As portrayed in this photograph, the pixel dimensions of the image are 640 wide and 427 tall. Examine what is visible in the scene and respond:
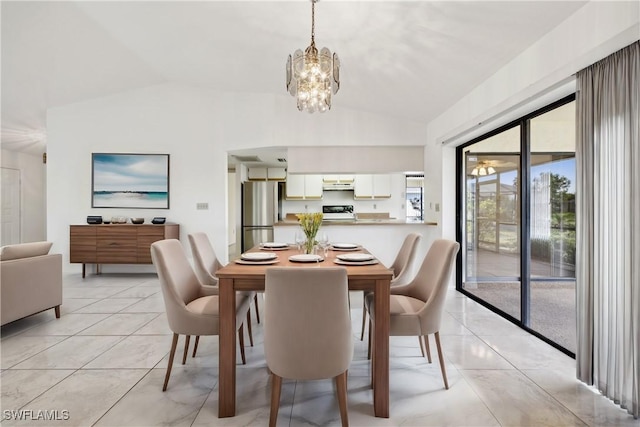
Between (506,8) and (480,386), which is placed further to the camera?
(506,8)

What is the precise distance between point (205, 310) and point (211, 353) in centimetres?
69

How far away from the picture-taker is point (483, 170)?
3979 millimetres

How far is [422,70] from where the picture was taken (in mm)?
3326

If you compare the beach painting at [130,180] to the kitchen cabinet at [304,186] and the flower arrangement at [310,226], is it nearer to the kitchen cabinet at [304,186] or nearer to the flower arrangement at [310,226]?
the kitchen cabinet at [304,186]

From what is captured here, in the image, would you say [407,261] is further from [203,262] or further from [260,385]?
[203,262]

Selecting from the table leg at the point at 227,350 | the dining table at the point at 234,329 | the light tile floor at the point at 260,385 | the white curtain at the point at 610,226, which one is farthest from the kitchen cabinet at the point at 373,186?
the table leg at the point at 227,350

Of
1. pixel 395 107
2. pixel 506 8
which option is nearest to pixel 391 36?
pixel 506 8

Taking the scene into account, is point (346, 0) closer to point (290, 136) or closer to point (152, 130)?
point (290, 136)

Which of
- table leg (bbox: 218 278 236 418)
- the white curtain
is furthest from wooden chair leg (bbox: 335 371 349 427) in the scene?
the white curtain

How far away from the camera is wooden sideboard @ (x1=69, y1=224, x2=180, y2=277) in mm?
5004

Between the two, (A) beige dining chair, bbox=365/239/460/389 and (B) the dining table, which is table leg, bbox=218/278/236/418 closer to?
(B) the dining table

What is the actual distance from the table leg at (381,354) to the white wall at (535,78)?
1.83m

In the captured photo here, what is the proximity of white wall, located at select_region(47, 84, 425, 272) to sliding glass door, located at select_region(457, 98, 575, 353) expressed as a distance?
139 inches

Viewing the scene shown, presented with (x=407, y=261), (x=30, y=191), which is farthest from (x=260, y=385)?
(x=30, y=191)
